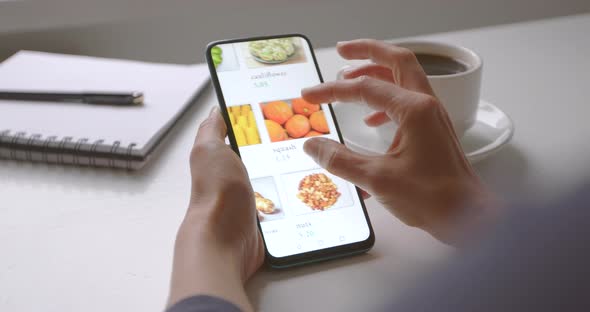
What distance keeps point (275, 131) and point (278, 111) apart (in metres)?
0.02

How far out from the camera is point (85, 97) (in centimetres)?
73

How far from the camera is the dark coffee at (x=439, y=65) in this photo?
25.7 inches

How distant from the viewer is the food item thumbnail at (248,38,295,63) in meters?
0.60

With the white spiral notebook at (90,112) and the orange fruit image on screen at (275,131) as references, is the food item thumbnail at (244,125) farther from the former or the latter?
the white spiral notebook at (90,112)

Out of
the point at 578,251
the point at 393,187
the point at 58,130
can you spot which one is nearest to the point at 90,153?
the point at 58,130

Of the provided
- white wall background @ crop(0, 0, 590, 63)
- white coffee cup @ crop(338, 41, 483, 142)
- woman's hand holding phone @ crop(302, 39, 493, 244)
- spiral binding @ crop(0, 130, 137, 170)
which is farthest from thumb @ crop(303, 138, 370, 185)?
white wall background @ crop(0, 0, 590, 63)

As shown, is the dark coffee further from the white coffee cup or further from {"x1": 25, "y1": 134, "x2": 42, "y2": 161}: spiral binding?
{"x1": 25, "y1": 134, "x2": 42, "y2": 161}: spiral binding

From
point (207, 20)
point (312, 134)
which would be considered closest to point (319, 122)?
point (312, 134)

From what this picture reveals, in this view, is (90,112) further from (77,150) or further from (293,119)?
(293,119)

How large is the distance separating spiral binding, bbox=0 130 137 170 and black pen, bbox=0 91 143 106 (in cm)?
8

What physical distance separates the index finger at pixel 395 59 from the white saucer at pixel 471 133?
0.23ft

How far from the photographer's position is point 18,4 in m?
1.08

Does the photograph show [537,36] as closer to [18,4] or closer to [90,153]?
[90,153]

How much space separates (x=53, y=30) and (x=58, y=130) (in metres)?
0.52
